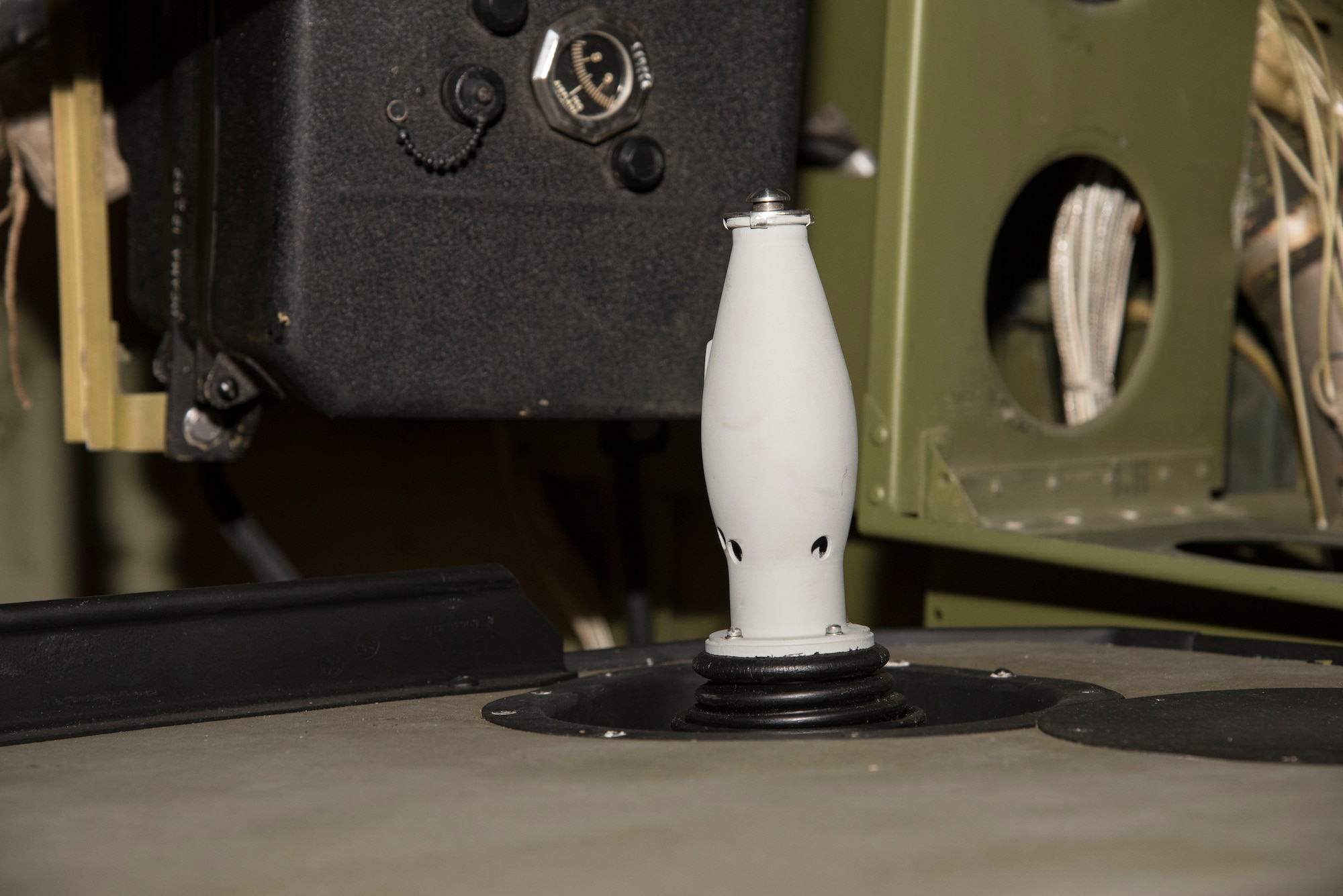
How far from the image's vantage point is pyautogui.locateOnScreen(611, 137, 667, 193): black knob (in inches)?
36.4

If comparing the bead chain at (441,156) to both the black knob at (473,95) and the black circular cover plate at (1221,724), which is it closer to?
the black knob at (473,95)

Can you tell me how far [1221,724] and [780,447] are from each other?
8.4 inches

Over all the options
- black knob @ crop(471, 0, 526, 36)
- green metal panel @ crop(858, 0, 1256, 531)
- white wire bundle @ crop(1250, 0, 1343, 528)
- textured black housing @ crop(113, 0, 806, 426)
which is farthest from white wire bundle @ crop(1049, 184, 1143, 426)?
black knob @ crop(471, 0, 526, 36)

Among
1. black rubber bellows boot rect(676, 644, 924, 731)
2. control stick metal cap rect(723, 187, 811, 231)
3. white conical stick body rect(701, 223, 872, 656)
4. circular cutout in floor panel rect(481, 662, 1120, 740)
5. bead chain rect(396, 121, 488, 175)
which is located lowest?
circular cutout in floor panel rect(481, 662, 1120, 740)

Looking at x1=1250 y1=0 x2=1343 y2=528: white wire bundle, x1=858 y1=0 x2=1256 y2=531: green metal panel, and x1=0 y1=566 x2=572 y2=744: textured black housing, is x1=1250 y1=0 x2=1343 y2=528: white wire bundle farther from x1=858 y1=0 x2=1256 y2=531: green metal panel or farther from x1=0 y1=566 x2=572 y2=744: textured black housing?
x1=0 y1=566 x2=572 y2=744: textured black housing

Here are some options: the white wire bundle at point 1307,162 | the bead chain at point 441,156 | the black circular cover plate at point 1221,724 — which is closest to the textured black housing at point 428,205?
the bead chain at point 441,156

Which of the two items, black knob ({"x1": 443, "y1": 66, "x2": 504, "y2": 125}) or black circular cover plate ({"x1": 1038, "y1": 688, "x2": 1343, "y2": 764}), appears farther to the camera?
black knob ({"x1": 443, "y1": 66, "x2": 504, "y2": 125})

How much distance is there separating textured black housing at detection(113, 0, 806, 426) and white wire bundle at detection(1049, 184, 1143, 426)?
1.16 ft

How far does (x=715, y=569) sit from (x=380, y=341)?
2.14ft

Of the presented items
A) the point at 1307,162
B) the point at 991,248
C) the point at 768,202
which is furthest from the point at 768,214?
the point at 1307,162

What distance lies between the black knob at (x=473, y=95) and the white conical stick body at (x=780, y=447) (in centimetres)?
30

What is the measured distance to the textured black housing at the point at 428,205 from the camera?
2.73 ft

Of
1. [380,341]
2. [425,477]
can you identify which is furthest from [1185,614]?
[425,477]

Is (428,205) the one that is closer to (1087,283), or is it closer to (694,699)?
(694,699)
